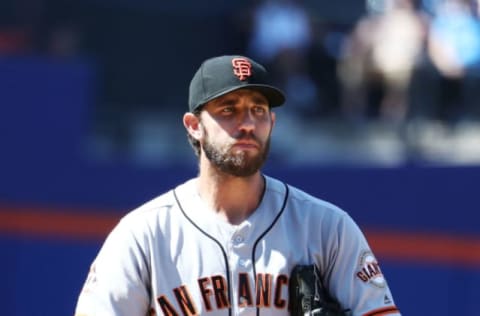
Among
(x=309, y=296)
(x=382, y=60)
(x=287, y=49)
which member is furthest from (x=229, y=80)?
(x=287, y=49)

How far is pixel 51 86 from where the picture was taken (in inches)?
404

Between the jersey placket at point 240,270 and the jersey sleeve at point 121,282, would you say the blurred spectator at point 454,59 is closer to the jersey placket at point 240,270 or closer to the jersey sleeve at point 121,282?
the jersey placket at point 240,270

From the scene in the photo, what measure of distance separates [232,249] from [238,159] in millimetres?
342

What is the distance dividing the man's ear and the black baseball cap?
0.25ft

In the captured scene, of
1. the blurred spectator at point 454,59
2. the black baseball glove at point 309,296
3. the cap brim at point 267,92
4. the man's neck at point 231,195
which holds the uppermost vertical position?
the blurred spectator at point 454,59

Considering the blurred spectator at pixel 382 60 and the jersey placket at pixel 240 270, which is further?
the blurred spectator at pixel 382 60

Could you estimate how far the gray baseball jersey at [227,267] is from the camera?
167 inches

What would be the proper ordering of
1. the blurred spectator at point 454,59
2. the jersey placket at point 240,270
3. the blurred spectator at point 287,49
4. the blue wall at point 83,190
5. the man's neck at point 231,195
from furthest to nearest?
the blurred spectator at point 287,49
the blurred spectator at point 454,59
the blue wall at point 83,190
the man's neck at point 231,195
the jersey placket at point 240,270

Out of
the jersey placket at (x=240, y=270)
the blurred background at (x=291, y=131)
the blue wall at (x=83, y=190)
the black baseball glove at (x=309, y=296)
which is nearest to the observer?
the black baseball glove at (x=309, y=296)

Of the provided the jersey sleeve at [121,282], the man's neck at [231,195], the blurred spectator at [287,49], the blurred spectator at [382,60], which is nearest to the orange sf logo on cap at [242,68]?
the man's neck at [231,195]

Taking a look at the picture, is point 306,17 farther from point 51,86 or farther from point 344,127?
point 51,86

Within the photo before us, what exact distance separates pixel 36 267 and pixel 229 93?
612 centimetres

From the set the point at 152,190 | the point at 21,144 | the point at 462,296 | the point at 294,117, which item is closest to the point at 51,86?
the point at 21,144

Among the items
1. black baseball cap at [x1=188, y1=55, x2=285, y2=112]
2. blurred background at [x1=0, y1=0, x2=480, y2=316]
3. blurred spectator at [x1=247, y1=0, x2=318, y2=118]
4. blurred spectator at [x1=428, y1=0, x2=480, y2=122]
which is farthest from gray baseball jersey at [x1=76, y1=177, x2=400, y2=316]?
blurred spectator at [x1=247, y1=0, x2=318, y2=118]
